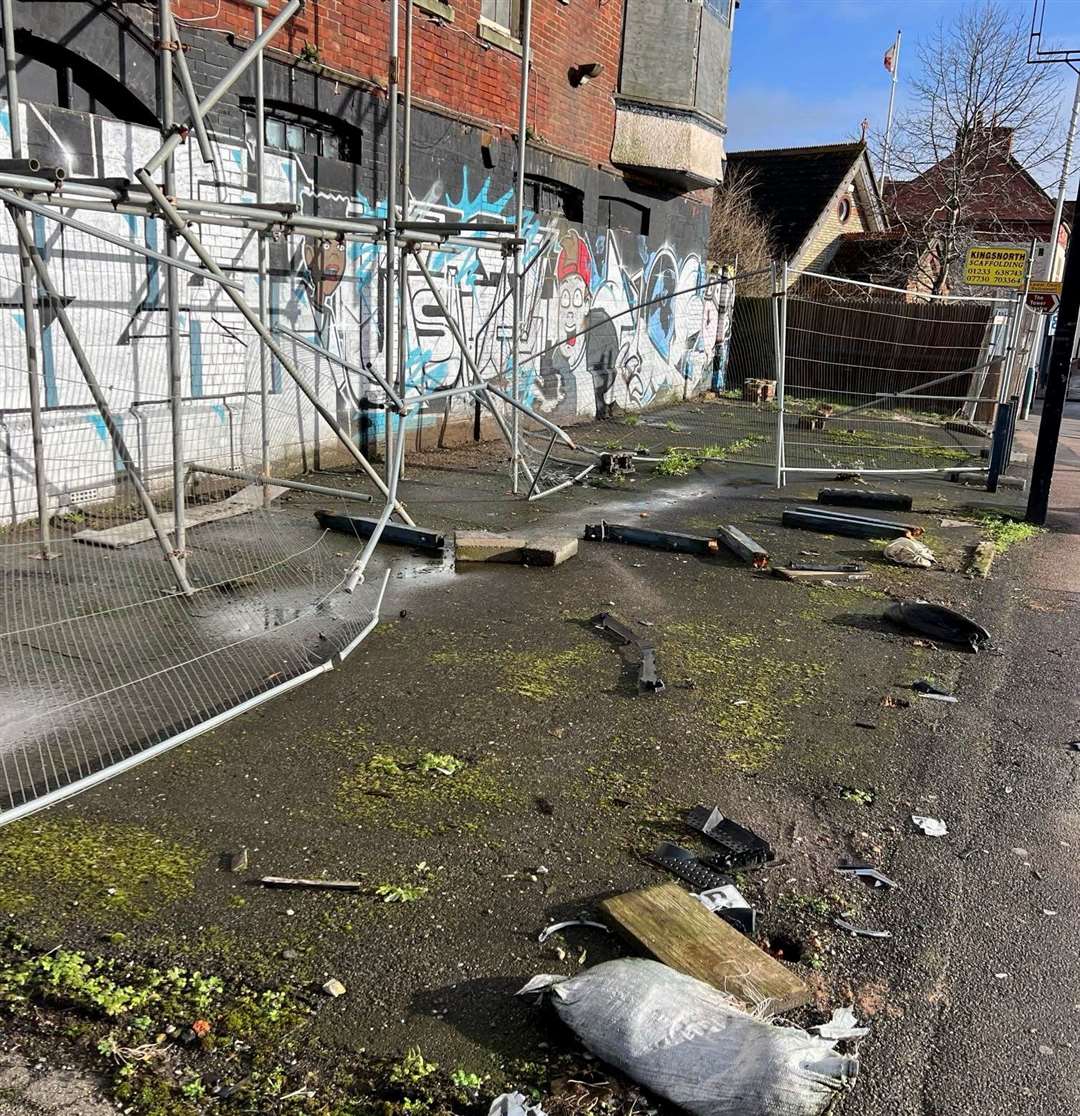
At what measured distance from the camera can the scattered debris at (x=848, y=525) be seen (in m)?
8.58

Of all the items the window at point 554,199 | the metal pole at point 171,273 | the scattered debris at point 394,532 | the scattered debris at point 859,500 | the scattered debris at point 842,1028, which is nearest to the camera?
the scattered debris at point 842,1028

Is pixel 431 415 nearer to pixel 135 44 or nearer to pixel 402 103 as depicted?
pixel 402 103

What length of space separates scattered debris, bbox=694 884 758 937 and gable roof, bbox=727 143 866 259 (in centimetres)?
2596

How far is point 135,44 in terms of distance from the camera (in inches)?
290

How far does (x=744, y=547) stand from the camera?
7641 millimetres

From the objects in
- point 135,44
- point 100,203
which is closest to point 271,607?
point 100,203

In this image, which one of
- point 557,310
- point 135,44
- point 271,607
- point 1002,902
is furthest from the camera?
point 557,310

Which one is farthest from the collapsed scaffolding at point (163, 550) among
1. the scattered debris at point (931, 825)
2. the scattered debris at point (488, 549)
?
the scattered debris at point (931, 825)

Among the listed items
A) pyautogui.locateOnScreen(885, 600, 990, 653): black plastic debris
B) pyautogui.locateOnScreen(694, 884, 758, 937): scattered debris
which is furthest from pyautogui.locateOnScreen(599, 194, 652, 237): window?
pyautogui.locateOnScreen(694, 884, 758, 937): scattered debris

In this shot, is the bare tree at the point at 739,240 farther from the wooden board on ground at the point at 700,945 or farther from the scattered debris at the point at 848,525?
the wooden board on ground at the point at 700,945

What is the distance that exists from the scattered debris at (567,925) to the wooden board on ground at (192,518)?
15.3ft

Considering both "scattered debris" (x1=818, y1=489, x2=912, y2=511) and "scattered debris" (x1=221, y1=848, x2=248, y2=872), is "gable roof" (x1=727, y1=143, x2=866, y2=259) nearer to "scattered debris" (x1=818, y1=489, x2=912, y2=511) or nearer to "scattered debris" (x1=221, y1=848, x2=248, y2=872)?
"scattered debris" (x1=818, y1=489, x2=912, y2=511)

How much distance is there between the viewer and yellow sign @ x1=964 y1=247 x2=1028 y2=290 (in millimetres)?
19188

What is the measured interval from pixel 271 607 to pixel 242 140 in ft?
15.5
